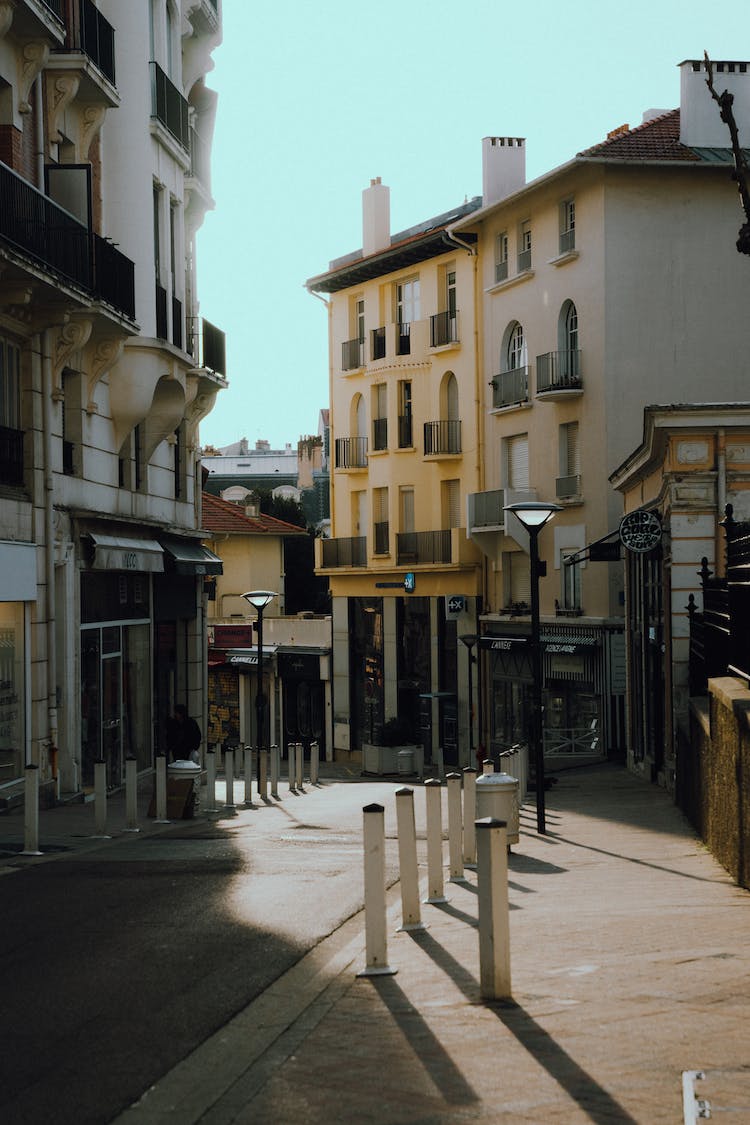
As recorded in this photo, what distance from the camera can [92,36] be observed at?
934 inches

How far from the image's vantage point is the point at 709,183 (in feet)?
130

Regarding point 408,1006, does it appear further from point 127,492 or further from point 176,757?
point 127,492

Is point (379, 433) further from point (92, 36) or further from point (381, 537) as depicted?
point (92, 36)

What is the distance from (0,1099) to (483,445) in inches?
1621

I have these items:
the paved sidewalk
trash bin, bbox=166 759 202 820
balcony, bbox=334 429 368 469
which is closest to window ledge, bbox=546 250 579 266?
balcony, bbox=334 429 368 469

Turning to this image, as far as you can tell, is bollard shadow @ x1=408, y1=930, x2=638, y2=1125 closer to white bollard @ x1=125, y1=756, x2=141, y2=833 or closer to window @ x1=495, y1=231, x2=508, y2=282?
white bollard @ x1=125, y1=756, x2=141, y2=833

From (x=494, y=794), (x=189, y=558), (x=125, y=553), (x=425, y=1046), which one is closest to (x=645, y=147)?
(x=189, y=558)

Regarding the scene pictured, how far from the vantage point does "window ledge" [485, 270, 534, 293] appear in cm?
4287

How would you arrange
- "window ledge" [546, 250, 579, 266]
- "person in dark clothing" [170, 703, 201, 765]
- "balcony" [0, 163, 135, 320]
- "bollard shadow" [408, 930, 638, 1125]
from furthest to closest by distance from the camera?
"window ledge" [546, 250, 579, 266], "person in dark clothing" [170, 703, 201, 765], "balcony" [0, 163, 135, 320], "bollard shadow" [408, 930, 638, 1125]

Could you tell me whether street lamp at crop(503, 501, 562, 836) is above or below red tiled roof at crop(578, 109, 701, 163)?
below

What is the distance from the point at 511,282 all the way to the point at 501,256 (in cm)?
176

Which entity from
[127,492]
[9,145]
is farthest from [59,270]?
[127,492]

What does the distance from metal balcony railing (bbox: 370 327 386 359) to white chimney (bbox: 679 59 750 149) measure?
45.2 feet

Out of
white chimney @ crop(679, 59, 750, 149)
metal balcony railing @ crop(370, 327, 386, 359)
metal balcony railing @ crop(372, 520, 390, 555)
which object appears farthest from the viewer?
metal balcony railing @ crop(370, 327, 386, 359)
